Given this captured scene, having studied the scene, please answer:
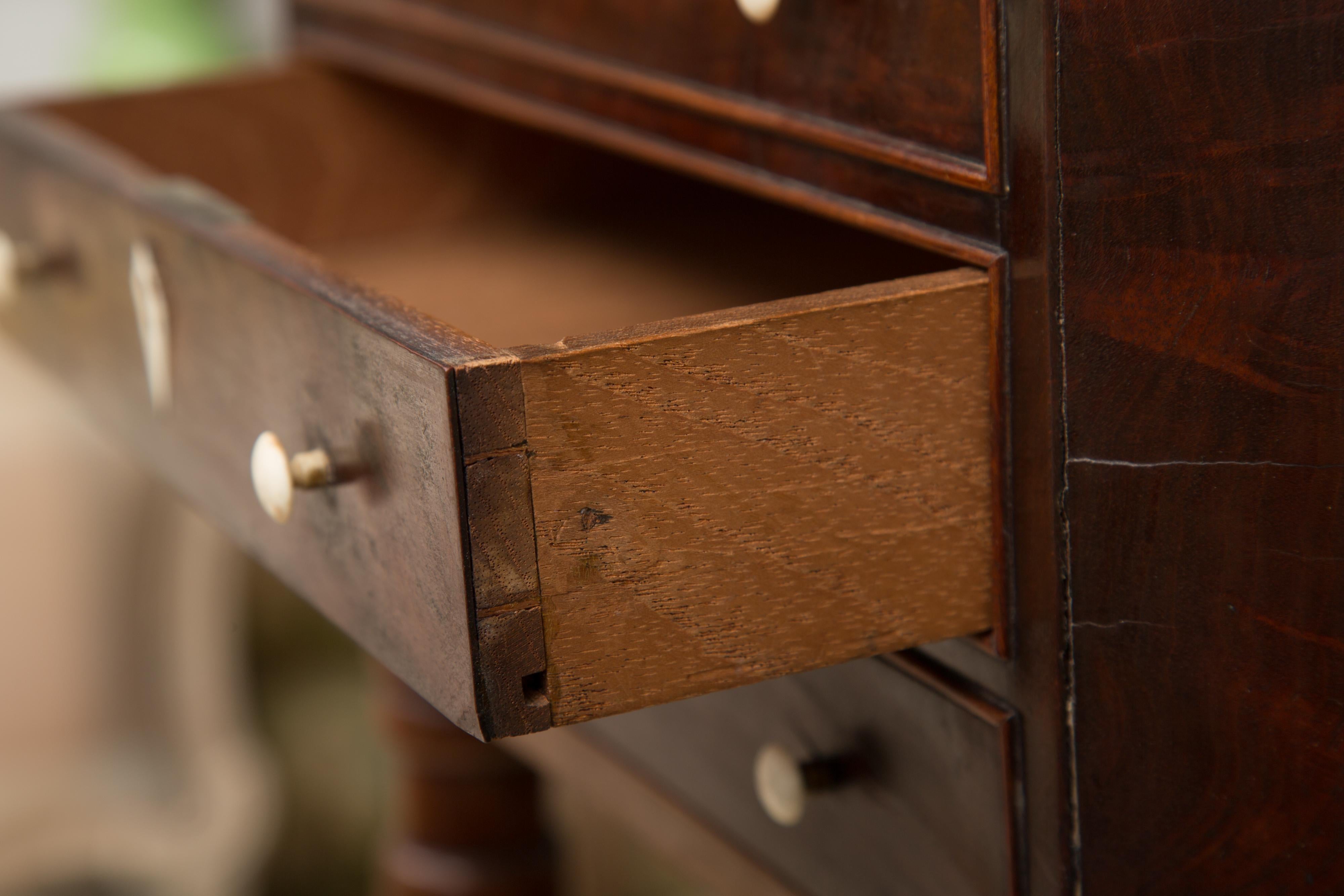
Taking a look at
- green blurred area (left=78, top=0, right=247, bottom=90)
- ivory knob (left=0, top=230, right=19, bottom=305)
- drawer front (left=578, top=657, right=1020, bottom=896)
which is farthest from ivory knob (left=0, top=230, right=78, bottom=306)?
green blurred area (left=78, top=0, right=247, bottom=90)

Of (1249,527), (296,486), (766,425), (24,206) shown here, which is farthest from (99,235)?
(1249,527)

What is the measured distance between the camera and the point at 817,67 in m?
0.49

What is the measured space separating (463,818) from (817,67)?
0.55 m

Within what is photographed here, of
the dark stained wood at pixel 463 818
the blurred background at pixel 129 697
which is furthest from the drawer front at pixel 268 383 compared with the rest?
the blurred background at pixel 129 697

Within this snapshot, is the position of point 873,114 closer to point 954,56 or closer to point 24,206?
point 954,56

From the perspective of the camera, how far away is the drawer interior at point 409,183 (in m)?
0.78

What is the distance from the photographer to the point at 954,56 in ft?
1.44

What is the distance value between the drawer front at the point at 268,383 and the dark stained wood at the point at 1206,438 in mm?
167

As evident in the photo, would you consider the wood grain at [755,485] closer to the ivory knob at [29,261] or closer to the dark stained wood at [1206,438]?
the dark stained wood at [1206,438]

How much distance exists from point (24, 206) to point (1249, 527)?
0.56m

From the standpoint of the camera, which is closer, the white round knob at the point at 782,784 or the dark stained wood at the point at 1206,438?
the dark stained wood at the point at 1206,438

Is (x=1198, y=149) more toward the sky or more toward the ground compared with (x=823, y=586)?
more toward the sky

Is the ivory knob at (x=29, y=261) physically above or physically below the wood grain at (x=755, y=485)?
above

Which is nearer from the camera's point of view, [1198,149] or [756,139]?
[1198,149]
